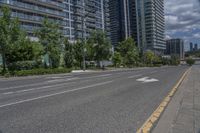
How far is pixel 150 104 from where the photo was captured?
359 inches

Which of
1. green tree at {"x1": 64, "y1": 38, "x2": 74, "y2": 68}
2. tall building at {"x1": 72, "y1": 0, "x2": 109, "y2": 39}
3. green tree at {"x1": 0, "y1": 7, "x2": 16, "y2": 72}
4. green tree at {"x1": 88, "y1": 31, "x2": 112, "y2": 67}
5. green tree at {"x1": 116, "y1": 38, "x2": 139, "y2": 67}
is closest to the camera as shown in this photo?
green tree at {"x1": 0, "y1": 7, "x2": 16, "y2": 72}

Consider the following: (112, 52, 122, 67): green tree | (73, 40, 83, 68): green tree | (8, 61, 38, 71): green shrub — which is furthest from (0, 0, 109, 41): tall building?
(112, 52, 122, 67): green tree

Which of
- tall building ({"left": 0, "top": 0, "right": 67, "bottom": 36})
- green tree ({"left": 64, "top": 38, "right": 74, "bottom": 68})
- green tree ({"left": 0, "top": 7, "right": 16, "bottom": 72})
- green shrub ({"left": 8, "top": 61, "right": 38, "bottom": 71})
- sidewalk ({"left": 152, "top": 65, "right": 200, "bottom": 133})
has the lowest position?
sidewalk ({"left": 152, "top": 65, "right": 200, "bottom": 133})

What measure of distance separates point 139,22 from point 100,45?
347 ft

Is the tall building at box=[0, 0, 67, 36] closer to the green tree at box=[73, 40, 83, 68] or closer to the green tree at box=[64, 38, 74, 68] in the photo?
the green tree at box=[64, 38, 74, 68]

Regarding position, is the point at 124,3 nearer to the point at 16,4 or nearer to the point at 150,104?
the point at 16,4

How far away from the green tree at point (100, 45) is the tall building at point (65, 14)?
579cm

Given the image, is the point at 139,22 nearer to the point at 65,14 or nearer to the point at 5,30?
the point at 65,14

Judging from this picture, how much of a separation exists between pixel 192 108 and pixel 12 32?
100 feet

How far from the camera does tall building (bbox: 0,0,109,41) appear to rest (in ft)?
235

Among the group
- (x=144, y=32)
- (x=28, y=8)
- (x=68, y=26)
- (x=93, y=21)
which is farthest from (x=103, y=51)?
(x=144, y=32)

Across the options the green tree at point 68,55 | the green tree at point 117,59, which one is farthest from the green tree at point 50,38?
the green tree at point 117,59

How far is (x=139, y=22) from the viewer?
164m

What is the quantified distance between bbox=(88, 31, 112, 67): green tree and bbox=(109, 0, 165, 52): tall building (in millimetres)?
90952
